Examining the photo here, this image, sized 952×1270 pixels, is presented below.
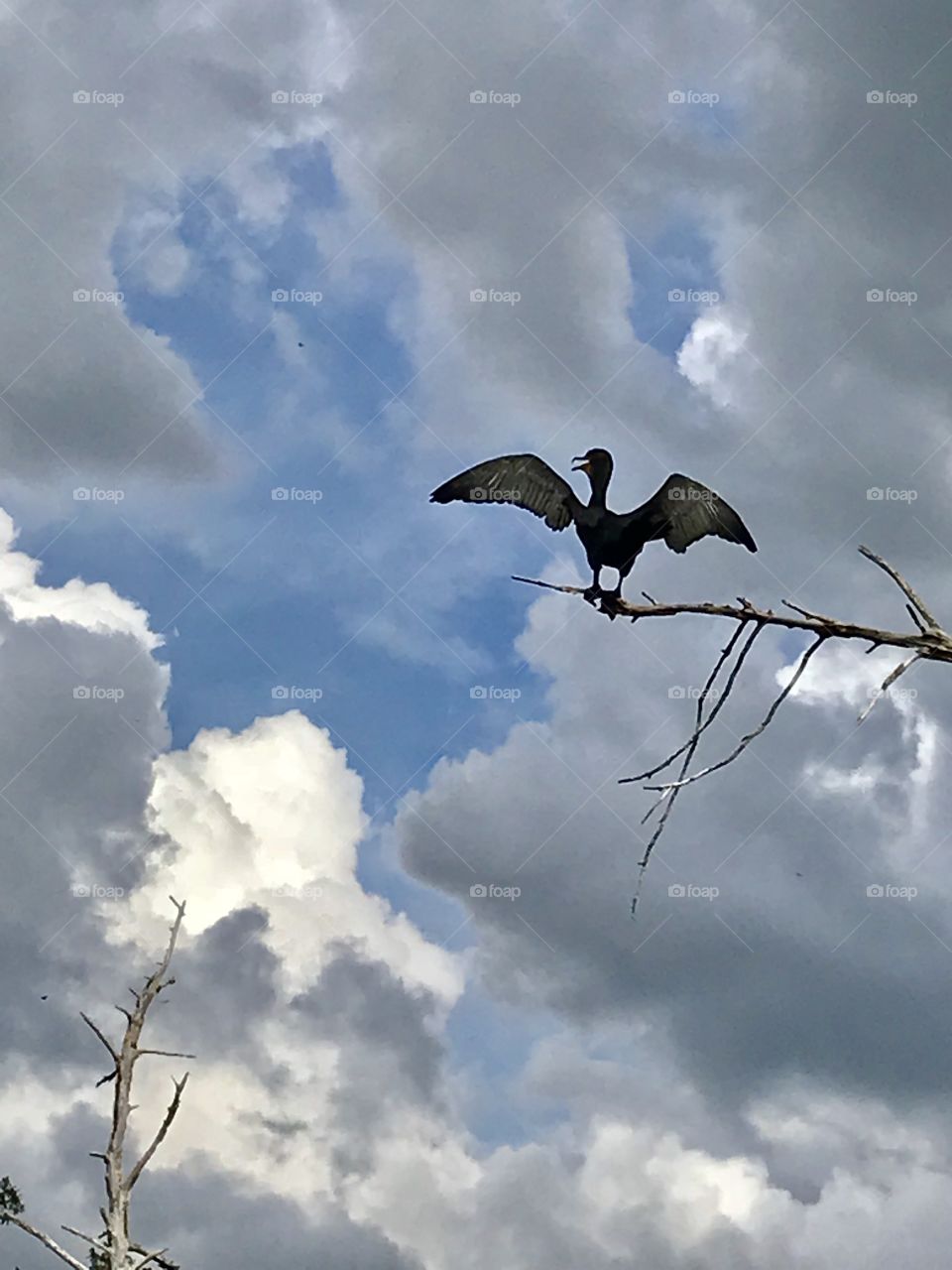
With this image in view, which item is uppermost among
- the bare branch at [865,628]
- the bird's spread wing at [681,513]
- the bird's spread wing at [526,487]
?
the bird's spread wing at [526,487]

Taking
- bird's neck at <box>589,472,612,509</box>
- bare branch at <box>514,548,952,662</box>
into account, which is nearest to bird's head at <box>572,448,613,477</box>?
bird's neck at <box>589,472,612,509</box>

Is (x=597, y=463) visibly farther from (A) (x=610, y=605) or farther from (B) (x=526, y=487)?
(A) (x=610, y=605)

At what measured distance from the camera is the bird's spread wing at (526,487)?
8.52 meters

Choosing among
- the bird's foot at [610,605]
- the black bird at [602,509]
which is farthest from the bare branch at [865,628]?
the black bird at [602,509]

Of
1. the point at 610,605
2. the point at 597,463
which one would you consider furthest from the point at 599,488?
the point at 610,605

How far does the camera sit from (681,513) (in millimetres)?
8211

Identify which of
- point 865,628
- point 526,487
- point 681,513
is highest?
point 526,487

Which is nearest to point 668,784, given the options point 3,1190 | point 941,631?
point 941,631

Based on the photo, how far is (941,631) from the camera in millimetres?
3695

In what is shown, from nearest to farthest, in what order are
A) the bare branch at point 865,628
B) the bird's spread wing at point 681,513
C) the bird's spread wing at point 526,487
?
the bare branch at point 865,628, the bird's spread wing at point 681,513, the bird's spread wing at point 526,487

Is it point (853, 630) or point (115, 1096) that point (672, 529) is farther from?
point (115, 1096)

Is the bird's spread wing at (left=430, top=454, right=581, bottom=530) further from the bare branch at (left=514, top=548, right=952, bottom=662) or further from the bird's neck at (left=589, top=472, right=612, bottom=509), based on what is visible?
the bare branch at (left=514, top=548, right=952, bottom=662)

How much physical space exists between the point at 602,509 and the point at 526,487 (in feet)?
1.70

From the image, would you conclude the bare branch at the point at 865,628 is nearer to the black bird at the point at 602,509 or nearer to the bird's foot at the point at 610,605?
Answer: the bird's foot at the point at 610,605
